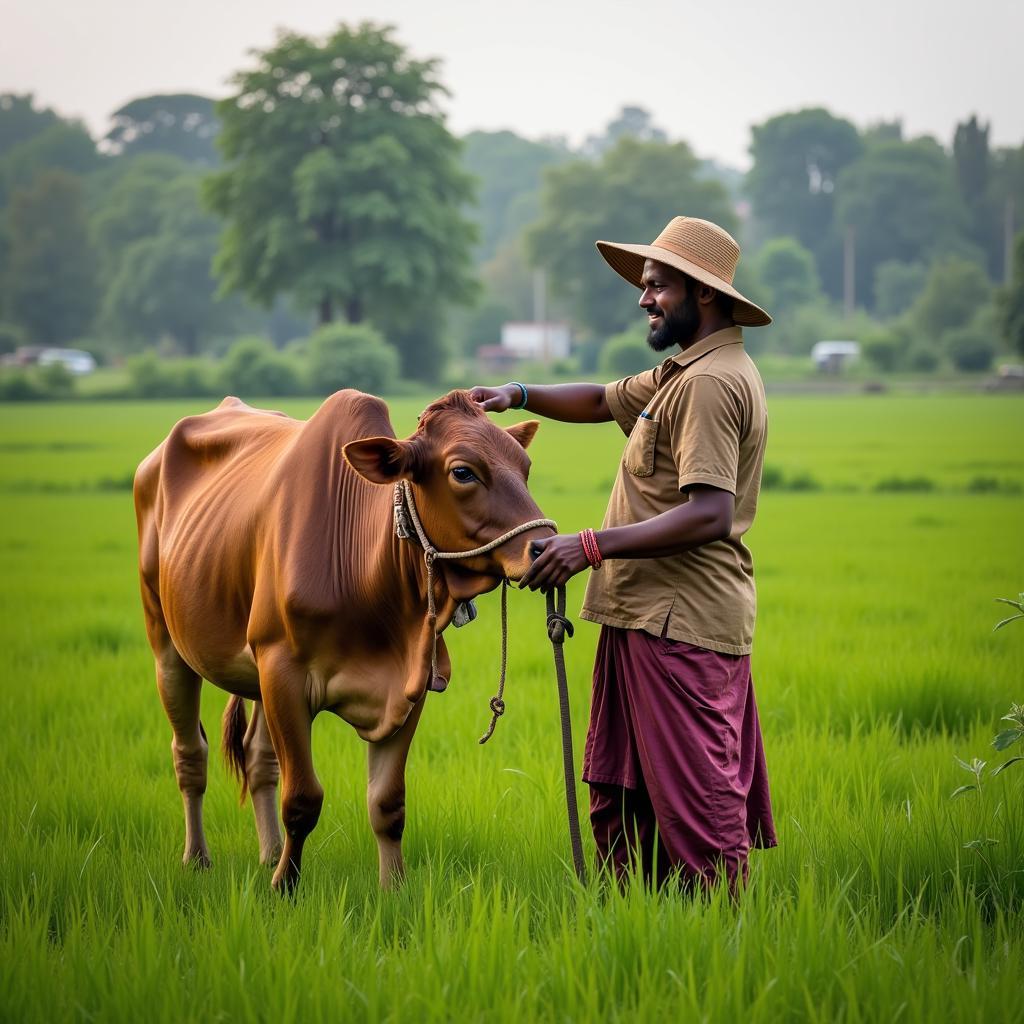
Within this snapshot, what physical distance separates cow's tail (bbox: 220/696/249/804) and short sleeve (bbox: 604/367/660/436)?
5.72 feet

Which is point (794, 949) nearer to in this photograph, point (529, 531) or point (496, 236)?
point (529, 531)

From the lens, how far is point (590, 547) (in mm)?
3410

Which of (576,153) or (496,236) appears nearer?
(496,236)

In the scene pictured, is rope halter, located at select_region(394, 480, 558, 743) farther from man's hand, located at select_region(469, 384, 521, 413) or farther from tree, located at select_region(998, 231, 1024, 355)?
tree, located at select_region(998, 231, 1024, 355)

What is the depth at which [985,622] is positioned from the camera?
839cm

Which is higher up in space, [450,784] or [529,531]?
[529,531]

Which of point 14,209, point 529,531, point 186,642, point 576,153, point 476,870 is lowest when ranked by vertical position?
point 476,870

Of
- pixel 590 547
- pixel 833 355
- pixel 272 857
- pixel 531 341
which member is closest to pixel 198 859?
pixel 272 857

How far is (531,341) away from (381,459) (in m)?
71.6

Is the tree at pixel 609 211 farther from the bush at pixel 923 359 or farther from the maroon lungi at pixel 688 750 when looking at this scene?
the maroon lungi at pixel 688 750

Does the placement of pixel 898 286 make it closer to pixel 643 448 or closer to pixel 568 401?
pixel 568 401

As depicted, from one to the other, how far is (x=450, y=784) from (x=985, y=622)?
4.70 meters

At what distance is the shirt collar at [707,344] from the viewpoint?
147 inches

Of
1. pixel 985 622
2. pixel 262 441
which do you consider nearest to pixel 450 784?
pixel 262 441
